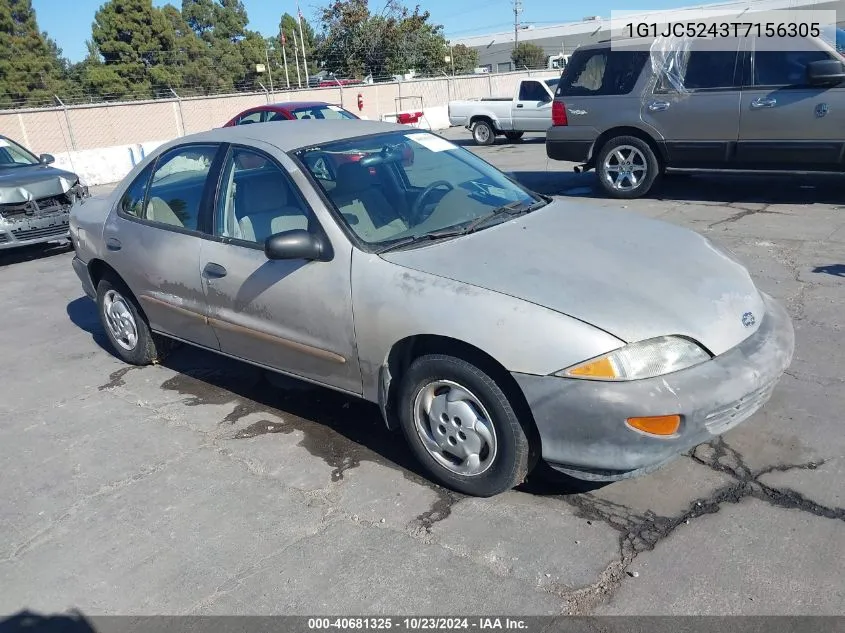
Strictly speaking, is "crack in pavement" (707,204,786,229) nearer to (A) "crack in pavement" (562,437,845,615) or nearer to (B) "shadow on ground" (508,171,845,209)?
(B) "shadow on ground" (508,171,845,209)

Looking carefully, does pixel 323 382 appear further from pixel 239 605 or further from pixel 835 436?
pixel 835 436

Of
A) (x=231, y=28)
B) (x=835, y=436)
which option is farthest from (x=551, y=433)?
(x=231, y=28)

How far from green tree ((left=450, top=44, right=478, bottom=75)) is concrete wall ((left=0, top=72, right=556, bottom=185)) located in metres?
15.8

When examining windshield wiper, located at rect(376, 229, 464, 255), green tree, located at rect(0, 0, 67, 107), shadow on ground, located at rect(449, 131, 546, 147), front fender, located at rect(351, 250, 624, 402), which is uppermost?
green tree, located at rect(0, 0, 67, 107)

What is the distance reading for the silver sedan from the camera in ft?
9.72

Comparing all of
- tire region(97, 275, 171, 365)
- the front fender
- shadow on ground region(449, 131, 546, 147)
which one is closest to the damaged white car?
tire region(97, 275, 171, 365)

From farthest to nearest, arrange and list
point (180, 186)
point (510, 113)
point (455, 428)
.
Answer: point (510, 113) → point (180, 186) → point (455, 428)

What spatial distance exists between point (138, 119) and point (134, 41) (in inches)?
995

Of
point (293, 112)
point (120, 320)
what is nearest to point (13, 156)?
point (293, 112)

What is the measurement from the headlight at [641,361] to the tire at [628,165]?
6948 millimetres

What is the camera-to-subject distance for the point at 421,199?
4.04 metres

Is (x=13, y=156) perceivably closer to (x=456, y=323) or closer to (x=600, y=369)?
(x=456, y=323)

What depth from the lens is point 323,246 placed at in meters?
3.68

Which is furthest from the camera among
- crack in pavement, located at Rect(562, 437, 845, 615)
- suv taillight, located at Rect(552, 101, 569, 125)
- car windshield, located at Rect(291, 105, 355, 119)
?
car windshield, located at Rect(291, 105, 355, 119)
